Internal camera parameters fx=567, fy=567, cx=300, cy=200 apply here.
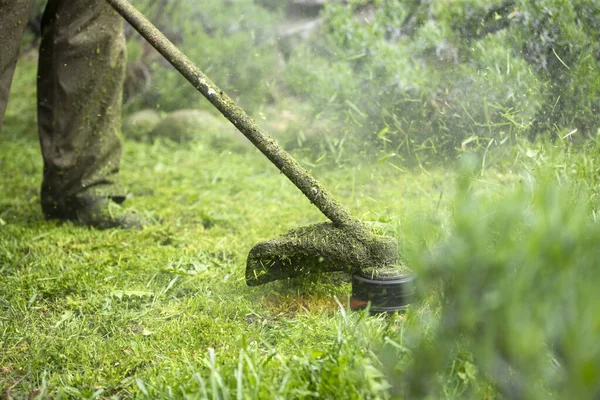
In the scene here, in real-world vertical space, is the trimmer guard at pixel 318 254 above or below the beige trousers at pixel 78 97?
below

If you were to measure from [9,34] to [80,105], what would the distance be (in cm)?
57

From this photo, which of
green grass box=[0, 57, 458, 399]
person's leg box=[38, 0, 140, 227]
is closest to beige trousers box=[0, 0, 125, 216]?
person's leg box=[38, 0, 140, 227]

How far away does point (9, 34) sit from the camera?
102 inches

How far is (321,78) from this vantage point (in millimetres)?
4328

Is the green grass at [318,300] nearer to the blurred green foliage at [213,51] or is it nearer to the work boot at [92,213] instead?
the work boot at [92,213]

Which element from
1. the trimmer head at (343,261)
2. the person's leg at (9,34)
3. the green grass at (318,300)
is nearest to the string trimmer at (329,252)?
the trimmer head at (343,261)

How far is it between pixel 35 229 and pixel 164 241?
2.37ft

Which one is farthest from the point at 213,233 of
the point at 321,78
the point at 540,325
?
the point at 540,325

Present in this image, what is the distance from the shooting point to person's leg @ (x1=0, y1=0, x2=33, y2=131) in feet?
8.36

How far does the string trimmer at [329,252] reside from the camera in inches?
79.6

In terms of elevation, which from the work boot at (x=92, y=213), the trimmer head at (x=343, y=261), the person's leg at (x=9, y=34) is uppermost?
the person's leg at (x=9, y=34)

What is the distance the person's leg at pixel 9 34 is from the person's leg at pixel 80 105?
0.35 metres

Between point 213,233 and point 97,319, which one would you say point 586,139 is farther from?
point 97,319

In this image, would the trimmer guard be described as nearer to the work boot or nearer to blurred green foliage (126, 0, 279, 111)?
the work boot
